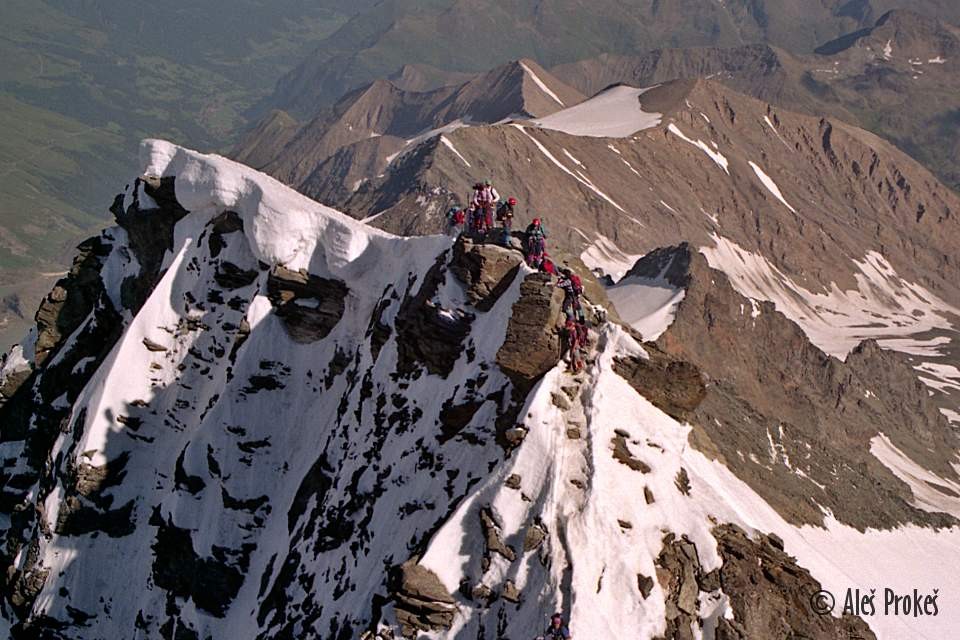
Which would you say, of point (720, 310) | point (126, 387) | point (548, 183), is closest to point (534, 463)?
point (126, 387)

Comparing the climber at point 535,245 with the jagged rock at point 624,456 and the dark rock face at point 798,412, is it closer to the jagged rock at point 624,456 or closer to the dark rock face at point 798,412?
the dark rock face at point 798,412

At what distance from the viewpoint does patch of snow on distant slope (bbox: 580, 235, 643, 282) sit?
147 meters

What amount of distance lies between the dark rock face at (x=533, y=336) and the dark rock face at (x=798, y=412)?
165 inches

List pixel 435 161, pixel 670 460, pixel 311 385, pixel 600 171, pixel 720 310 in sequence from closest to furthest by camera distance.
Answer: pixel 670 460 < pixel 311 385 < pixel 720 310 < pixel 435 161 < pixel 600 171

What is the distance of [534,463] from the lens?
89.0ft

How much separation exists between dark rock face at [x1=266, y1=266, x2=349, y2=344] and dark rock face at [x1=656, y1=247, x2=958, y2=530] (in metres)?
19.1

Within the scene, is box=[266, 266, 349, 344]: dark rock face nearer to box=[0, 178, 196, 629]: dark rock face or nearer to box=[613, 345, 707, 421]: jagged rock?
box=[0, 178, 196, 629]: dark rock face

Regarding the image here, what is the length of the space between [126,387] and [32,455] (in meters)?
13.4

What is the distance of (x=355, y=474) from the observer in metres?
35.0

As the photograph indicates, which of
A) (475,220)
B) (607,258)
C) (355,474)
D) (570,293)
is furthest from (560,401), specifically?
(607,258)

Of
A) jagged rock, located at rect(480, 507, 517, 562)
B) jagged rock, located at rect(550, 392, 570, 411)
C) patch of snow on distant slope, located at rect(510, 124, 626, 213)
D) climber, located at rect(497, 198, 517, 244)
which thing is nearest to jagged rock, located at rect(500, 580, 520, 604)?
jagged rock, located at rect(480, 507, 517, 562)

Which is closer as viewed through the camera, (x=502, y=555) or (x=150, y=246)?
(x=502, y=555)

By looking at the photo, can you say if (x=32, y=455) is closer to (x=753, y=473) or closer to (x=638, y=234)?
(x=753, y=473)

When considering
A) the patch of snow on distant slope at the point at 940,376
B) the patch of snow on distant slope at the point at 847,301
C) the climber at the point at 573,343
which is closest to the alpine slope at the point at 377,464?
the climber at the point at 573,343
